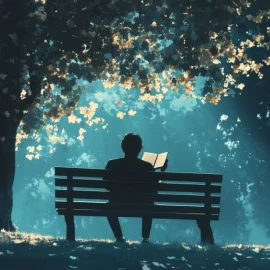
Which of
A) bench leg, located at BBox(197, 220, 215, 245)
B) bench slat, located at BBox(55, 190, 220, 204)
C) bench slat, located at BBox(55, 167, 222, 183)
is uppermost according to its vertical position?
bench slat, located at BBox(55, 167, 222, 183)

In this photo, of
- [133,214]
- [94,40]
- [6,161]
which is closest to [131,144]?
[133,214]

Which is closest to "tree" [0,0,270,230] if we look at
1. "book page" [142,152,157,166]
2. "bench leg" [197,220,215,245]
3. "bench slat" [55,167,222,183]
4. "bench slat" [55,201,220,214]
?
"book page" [142,152,157,166]

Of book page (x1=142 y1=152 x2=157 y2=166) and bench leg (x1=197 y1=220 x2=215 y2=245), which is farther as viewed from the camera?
book page (x1=142 y1=152 x2=157 y2=166)

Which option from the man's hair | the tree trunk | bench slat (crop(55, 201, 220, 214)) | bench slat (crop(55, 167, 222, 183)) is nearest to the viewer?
bench slat (crop(55, 167, 222, 183))

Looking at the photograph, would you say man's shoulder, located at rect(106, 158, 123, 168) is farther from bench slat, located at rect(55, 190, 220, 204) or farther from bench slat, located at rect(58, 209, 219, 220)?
bench slat, located at rect(58, 209, 219, 220)

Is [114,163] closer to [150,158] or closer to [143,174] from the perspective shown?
[143,174]

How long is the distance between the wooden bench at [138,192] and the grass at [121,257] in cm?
90

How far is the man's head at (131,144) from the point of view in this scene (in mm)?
10102

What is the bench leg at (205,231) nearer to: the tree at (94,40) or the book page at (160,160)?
the book page at (160,160)

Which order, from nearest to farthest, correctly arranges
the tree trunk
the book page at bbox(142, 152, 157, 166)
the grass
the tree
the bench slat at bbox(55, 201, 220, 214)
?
the grass → the bench slat at bbox(55, 201, 220, 214) → the book page at bbox(142, 152, 157, 166) → the tree → the tree trunk

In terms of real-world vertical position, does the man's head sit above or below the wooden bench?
above

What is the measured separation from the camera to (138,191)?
32.3ft

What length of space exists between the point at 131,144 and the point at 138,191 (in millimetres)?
729

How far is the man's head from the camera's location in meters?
10.1
